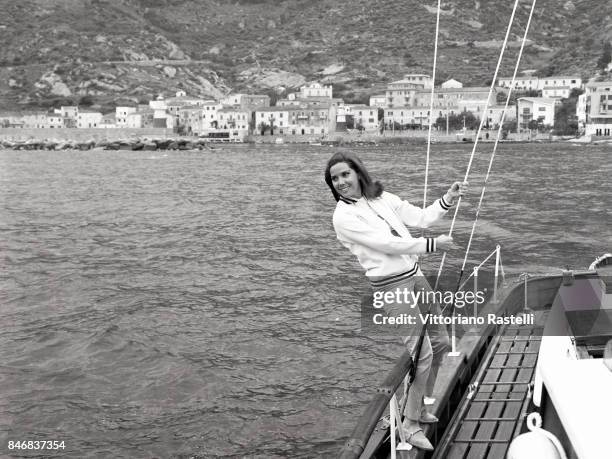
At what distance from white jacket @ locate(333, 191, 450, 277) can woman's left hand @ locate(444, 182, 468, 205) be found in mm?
293

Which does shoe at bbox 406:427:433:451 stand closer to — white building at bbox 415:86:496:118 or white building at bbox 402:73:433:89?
white building at bbox 415:86:496:118

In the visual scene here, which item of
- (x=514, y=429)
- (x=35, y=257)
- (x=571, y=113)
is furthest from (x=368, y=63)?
(x=514, y=429)

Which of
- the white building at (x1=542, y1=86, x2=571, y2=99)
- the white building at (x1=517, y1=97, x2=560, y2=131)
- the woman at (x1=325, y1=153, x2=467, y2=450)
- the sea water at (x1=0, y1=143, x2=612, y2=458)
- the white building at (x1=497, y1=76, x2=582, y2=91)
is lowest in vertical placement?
the sea water at (x1=0, y1=143, x2=612, y2=458)

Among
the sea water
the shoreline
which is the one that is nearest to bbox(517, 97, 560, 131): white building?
the shoreline

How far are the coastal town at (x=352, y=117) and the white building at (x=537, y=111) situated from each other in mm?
146

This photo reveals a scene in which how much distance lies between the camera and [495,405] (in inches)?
185

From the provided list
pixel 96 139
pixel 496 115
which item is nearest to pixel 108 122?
pixel 96 139

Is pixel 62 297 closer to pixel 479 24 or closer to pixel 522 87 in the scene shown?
pixel 522 87

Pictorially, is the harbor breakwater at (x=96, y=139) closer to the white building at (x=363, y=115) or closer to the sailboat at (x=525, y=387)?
the white building at (x=363, y=115)

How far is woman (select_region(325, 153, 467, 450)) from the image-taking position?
12.1ft

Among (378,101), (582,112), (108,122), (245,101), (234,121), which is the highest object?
(378,101)

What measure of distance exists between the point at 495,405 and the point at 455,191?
4.98ft

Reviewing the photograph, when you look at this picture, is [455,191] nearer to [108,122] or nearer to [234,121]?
[234,121]

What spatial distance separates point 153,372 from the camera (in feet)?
28.6
